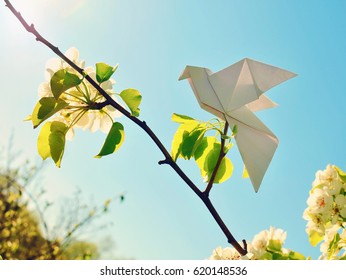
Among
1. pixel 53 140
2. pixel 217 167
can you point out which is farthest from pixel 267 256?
pixel 53 140

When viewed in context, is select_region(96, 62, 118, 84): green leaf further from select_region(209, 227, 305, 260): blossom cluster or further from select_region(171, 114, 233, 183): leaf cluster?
select_region(209, 227, 305, 260): blossom cluster

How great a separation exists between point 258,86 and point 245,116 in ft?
0.17

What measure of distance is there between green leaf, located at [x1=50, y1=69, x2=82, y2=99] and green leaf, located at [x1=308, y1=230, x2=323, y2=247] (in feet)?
1.96

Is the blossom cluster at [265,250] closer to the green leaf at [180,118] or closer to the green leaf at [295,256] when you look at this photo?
the green leaf at [295,256]

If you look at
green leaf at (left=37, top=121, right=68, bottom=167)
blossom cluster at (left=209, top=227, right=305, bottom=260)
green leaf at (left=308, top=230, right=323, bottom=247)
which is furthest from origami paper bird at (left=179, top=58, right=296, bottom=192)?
green leaf at (left=308, top=230, right=323, bottom=247)

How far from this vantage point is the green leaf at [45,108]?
662mm

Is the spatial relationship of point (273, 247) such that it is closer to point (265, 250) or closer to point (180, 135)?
point (265, 250)

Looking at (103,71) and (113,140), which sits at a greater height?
(103,71)

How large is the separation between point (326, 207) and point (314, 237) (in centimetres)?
9

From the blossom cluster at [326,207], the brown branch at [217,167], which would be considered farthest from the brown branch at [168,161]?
the blossom cluster at [326,207]

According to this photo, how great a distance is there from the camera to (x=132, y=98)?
2.28 feet

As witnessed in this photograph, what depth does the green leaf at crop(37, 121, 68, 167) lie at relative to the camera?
68cm
